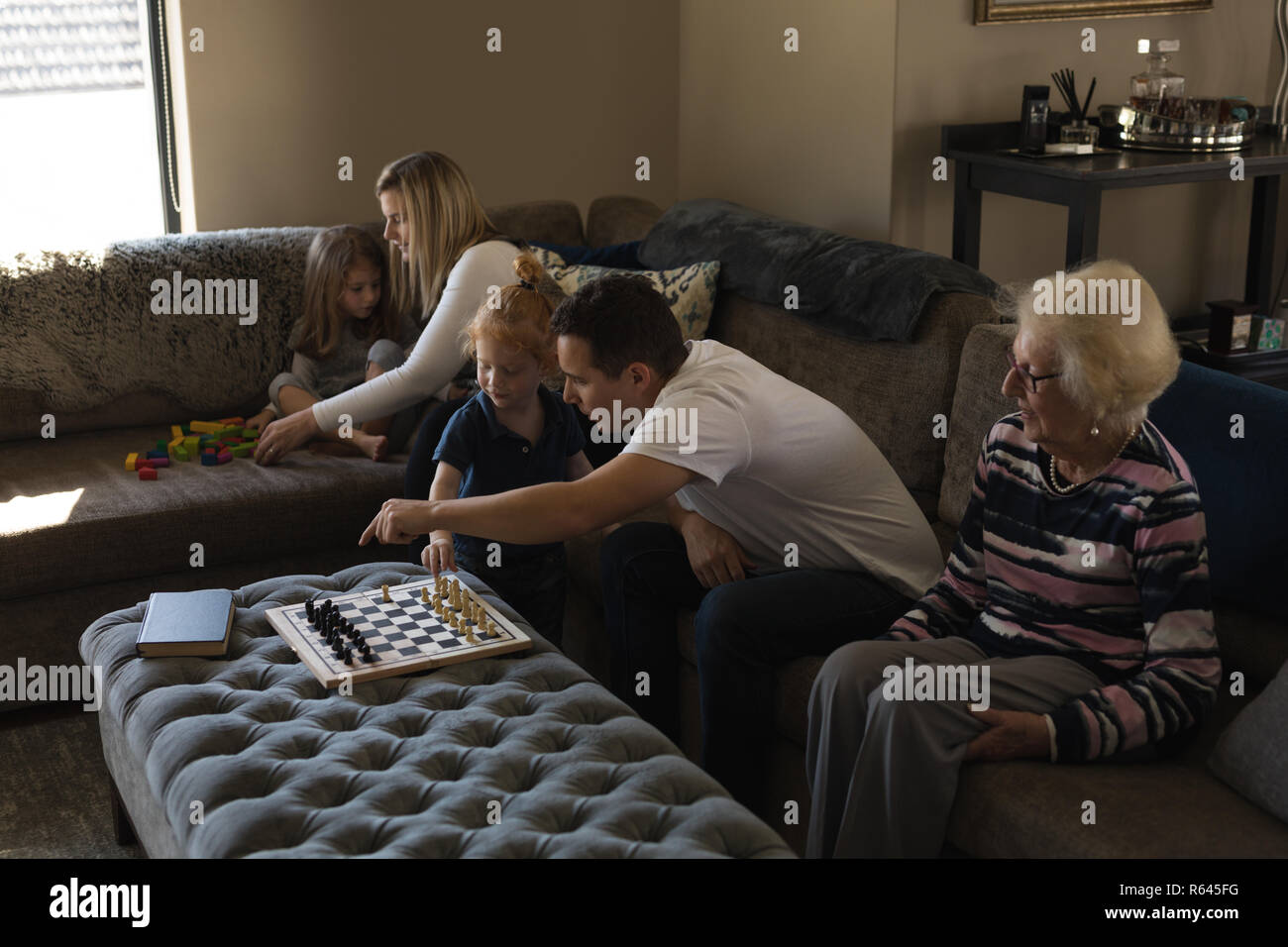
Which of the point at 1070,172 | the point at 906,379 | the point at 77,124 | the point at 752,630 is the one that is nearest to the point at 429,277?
the point at 906,379

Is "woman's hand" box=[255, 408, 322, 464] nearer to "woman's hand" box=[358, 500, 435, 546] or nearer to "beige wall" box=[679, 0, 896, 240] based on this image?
"woman's hand" box=[358, 500, 435, 546]

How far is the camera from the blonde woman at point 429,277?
2916 mm

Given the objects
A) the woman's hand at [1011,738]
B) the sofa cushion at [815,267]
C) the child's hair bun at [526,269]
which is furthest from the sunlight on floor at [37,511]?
the woman's hand at [1011,738]

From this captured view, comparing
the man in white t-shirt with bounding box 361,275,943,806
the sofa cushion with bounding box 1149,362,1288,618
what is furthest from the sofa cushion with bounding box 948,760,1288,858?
the man in white t-shirt with bounding box 361,275,943,806

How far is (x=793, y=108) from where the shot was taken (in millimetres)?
3738

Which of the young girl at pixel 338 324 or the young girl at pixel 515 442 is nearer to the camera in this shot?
the young girl at pixel 515 442

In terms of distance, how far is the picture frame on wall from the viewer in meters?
3.44

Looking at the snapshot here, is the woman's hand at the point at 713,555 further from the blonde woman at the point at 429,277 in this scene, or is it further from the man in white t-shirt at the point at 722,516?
the blonde woman at the point at 429,277

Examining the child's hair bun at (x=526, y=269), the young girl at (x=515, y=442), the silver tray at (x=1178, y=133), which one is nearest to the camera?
the young girl at (x=515, y=442)

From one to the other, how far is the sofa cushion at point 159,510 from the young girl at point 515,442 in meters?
0.52

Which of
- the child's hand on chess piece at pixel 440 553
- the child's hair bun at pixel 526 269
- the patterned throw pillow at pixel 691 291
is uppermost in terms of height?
the child's hair bun at pixel 526 269

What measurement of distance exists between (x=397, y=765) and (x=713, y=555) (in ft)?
2.28

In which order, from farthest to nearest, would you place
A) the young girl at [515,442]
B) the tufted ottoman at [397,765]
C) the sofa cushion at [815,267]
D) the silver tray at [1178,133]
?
1. the silver tray at [1178,133]
2. the sofa cushion at [815,267]
3. the young girl at [515,442]
4. the tufted ottoman at [397,765]
